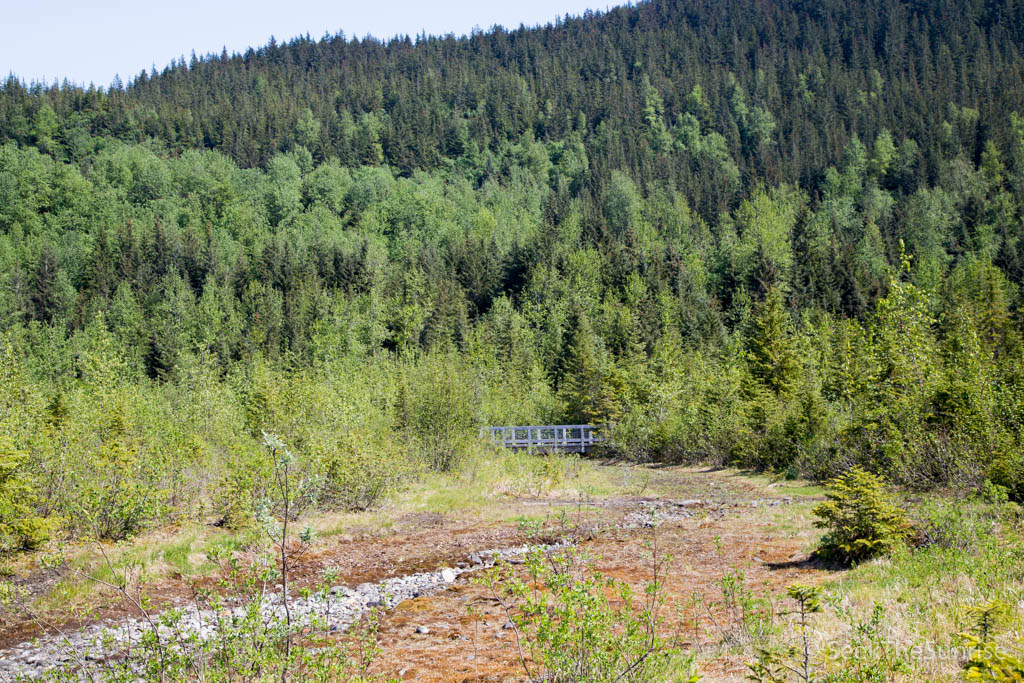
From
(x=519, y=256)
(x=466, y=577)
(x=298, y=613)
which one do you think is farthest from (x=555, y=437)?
(x=519, y=256)

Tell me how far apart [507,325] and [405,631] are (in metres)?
56.7

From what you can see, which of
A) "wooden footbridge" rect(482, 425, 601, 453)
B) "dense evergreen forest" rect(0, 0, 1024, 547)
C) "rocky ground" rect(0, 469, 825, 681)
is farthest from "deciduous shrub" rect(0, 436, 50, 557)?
"wooden footbridge" rect(482, 425, 601, 453)

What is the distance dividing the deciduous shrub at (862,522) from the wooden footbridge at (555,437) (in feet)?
91.7

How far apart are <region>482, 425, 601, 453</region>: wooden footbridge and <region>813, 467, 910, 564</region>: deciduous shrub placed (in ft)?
91.7

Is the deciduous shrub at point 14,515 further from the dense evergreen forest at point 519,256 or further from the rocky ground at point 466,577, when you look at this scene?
the rocky ground at point 466,577

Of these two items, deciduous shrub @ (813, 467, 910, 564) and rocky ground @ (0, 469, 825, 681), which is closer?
rocky ground @ (0, 469, 825, 681)

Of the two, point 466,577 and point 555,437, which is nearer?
point 466,577

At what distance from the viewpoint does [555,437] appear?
135ft

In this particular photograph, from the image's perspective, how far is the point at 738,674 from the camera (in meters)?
6.20

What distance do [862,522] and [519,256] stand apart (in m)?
67.1

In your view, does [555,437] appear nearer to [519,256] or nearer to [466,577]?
[466,577]

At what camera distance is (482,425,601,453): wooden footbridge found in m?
39.7

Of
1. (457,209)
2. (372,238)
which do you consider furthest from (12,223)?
(457,209)

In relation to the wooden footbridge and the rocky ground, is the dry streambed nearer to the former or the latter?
the rocky ground
